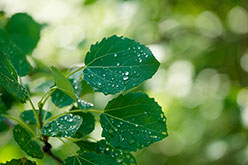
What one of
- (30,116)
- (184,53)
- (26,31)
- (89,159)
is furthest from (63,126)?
(184,53)

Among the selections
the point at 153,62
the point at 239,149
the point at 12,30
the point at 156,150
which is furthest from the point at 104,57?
the point at 156,150

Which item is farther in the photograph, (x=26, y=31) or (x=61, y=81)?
(x=26, y=31)

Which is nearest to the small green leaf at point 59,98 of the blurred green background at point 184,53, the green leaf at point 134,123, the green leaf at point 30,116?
the green leaf at point 30,116

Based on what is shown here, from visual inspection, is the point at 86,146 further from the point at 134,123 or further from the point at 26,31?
the point at 26,31

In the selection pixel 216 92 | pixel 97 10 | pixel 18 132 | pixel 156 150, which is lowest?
pixel 18 132

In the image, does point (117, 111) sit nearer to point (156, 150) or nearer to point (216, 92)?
point (216, 92)

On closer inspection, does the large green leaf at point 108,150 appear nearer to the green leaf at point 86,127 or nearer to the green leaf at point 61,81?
the green leaf at point 86,127
